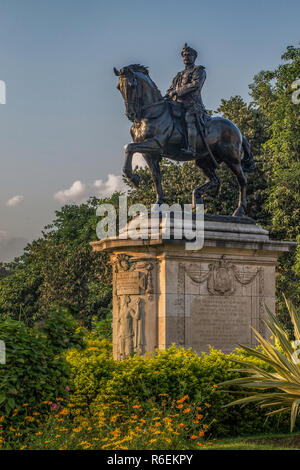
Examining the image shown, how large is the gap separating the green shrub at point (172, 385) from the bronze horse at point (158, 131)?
13.6 feet

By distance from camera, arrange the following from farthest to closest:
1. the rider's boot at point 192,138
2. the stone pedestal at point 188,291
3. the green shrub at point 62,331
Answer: the rider's boot at point 192,138 < the stone pedestal at point 188,291 < the green shrub at point 62,331

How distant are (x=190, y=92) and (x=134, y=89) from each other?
1.24 meters

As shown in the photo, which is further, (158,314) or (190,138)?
(190,138)

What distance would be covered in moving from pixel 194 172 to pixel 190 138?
1529 cm

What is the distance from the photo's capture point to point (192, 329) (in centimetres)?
1275

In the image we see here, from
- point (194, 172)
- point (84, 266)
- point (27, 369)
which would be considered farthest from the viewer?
point (84, 266)

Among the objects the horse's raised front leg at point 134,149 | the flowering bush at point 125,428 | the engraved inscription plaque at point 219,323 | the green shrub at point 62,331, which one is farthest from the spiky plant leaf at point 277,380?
the horse's raised front leg at point 134,149

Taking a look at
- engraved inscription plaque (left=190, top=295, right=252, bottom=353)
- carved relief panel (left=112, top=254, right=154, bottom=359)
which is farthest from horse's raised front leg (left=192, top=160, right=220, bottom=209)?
engraved inscription plaque (left=190, top=295, right=252, bottom=353)

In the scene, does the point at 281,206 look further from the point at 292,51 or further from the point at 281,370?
the point at 281,370

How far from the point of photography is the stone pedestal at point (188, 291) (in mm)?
12672

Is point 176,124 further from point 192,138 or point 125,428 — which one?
point 125,428

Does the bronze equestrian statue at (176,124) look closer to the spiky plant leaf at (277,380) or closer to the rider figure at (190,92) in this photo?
the rider figure at (190,92)

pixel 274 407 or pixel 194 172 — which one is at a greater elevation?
pixel 194 172

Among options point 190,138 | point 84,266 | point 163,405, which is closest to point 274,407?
point 163,405
